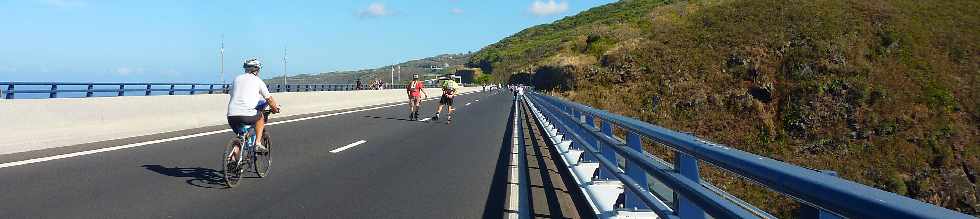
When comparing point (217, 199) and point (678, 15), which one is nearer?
point (217, 199)

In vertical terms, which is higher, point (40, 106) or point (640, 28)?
point (640, 28)

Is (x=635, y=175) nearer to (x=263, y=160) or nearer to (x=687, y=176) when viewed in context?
(x=687, y=176)

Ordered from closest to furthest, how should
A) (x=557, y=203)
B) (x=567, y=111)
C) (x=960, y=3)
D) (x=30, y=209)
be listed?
(x=30, y=209), (x=557, y=203), (x=567, y=111), (x=960, y=3)

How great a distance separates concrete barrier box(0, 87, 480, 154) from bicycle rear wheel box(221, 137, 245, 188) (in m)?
5.19

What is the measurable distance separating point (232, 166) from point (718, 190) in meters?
6.04

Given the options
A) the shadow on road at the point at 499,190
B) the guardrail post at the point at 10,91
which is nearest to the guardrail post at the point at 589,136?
the shadow on road at the point at 499,190

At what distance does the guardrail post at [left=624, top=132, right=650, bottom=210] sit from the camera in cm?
593

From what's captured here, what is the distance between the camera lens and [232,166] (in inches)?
340

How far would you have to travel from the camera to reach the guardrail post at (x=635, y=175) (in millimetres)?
5934

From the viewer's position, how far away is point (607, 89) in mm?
65312

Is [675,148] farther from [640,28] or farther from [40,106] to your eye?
[640,28]

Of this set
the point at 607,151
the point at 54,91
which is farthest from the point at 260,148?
the point at 54,91

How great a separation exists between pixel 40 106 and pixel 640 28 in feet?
312

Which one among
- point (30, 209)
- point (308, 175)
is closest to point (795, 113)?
point (308, 175)
